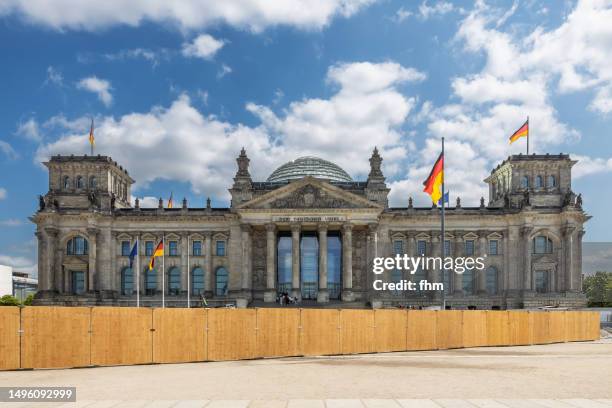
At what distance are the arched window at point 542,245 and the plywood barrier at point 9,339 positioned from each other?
72.0 metres

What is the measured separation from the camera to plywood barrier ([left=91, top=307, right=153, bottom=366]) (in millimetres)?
30812

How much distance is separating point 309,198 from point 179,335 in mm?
50003

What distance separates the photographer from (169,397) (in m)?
20.0

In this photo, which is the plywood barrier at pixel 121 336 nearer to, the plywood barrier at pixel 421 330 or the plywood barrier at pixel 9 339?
the plywood barrier at pixel 9 339

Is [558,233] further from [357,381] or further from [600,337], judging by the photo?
[357,381]

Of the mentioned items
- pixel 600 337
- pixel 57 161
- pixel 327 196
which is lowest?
pixel 600 337

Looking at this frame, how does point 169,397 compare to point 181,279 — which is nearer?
point 169,397

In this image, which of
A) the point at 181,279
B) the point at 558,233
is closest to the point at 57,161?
the point at 181,279

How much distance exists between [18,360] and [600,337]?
48099 millimetres

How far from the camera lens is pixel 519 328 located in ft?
148

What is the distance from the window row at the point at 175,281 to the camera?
8569 cm

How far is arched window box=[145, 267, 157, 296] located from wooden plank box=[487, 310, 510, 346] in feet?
180

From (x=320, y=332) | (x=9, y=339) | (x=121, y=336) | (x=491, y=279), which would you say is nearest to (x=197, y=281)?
(x=491, y=279)

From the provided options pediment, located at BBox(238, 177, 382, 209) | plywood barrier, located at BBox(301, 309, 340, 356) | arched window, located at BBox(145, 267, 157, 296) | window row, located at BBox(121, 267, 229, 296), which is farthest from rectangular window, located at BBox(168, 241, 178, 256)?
plywood barrier, located at BBox(301, 309, 340, 356)
